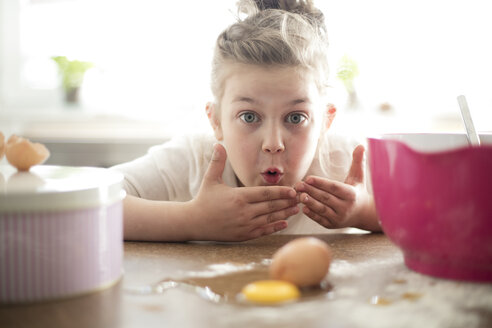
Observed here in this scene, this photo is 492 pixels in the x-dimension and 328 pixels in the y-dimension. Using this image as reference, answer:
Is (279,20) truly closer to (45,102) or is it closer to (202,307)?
(202,307)

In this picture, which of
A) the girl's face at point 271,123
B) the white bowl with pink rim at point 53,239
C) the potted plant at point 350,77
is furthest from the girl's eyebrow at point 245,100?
the potted plant at point 350,77

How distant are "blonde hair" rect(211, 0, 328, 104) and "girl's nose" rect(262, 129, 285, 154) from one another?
17cm

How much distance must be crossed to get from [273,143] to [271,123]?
0.13 feet

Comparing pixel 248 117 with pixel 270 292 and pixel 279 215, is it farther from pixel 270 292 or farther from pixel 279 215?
pixel 270 292

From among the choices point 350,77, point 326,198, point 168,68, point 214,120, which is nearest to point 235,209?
point 326,198

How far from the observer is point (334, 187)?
96 centimetres

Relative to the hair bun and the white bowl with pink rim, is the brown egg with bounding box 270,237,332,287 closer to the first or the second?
the white bowl with pink rim

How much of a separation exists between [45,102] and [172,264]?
233 cm

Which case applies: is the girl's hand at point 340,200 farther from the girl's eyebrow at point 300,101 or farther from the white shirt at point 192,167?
the white shirt at point 192,167

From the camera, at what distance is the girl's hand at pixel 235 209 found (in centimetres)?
89

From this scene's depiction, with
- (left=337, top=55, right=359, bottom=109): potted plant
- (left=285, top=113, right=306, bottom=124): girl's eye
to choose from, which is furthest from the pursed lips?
(left=337, top=55, right=359, bottom=109): potted plant

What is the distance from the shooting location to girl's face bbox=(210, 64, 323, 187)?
3.35 feet

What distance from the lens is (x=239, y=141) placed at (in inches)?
41.6

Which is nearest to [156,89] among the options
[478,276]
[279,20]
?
[279,20]
